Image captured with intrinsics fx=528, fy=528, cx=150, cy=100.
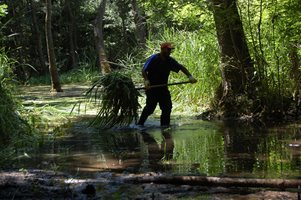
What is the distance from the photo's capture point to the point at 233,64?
37.2ft

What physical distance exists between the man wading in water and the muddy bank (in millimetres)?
4815

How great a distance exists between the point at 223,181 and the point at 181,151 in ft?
8.26

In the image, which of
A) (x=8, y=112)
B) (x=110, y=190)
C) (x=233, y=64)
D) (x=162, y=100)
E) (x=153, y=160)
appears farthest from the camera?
(x=233, y=64)

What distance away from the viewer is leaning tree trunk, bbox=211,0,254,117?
1099cm

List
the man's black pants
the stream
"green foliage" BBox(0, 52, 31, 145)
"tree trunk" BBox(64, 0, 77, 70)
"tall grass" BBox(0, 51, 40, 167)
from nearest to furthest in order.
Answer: the stream, "tall grass" BBox(0, 51, 40, 167), "green foliage" BBox(0, 52, 31, 145), the man's black pants, "tree trunk" BBox(64, 0, 77, 70)

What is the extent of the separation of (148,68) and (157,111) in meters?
3.03

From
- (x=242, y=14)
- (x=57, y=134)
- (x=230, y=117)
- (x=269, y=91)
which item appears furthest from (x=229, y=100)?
(x=57, y=134)

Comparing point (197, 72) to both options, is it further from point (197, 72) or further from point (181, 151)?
point (181, 151)

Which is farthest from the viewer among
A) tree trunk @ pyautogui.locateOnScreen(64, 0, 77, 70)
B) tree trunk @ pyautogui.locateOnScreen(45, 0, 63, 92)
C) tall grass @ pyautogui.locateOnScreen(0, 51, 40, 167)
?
tree trunk @ pyautogui.locateOnScreen(64, 0, 77, 70)

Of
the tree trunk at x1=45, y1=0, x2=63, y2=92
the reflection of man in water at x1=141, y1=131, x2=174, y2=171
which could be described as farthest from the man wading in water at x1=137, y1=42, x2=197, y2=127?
the tree trunk at x1=45, y1=0, x2=63, y2=92

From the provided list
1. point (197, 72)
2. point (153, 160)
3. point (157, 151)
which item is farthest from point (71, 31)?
point (153, 160)

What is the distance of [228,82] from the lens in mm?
11352

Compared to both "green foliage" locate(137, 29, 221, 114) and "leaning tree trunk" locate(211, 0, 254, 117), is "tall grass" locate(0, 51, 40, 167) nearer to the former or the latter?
"leaning tree trunk" locate(211, 0, 254, 117)

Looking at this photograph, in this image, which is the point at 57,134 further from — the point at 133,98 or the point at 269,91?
the point at 269,91
